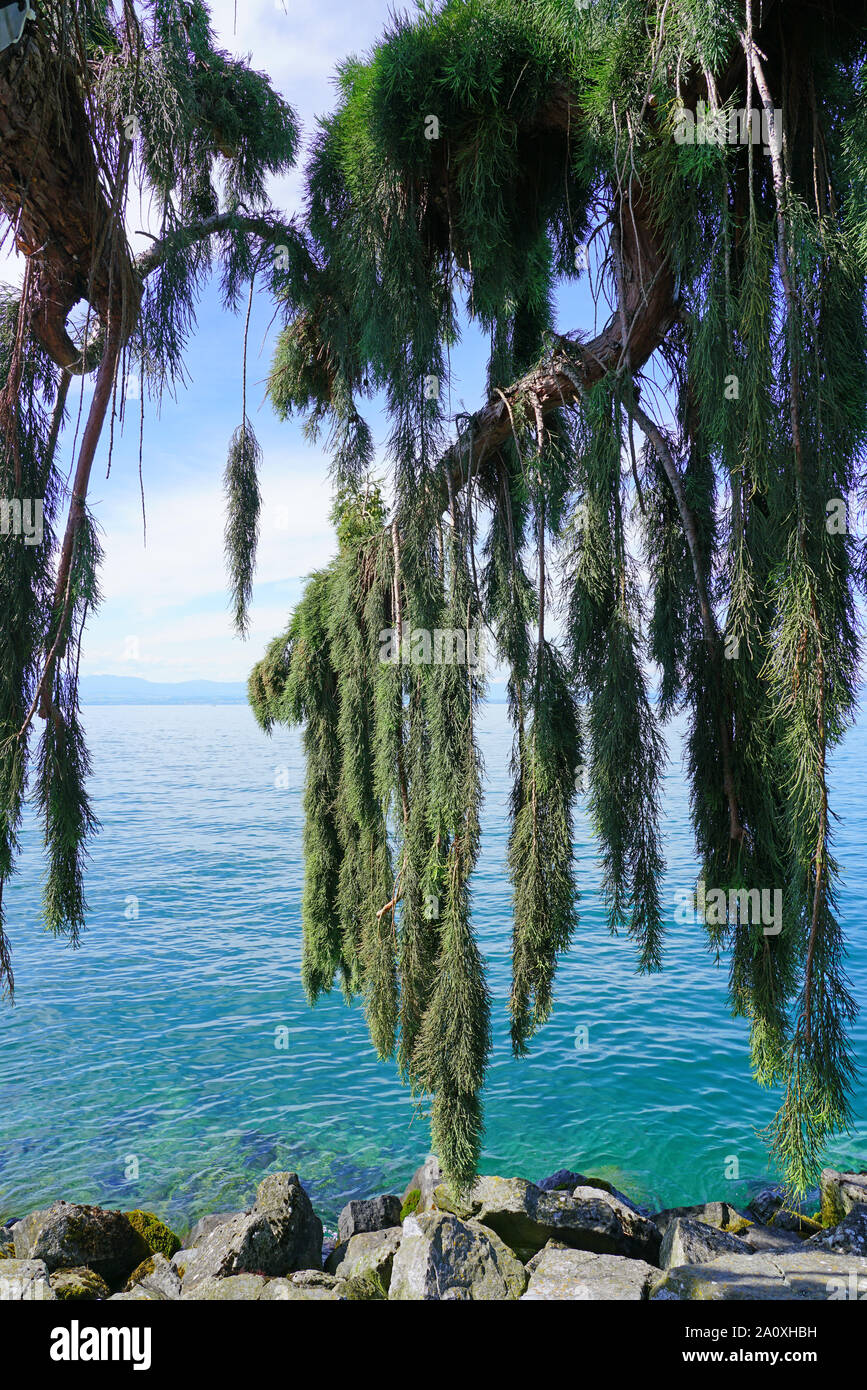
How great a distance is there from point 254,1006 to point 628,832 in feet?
20.8

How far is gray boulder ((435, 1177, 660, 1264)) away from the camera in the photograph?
12.9 feet

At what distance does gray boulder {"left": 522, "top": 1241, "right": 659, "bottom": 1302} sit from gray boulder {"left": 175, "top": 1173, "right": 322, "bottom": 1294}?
3.66 ft

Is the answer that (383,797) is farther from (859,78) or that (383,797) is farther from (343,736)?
(859,78)

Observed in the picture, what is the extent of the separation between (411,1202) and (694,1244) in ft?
5.45

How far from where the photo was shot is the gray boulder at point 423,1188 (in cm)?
Result: 436

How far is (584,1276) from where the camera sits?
3.40 m

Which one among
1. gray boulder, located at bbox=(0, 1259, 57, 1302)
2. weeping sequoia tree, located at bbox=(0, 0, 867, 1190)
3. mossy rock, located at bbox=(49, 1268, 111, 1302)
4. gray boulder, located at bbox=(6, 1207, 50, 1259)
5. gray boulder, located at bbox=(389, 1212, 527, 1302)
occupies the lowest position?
gray boulder, located at bbox=(6, 1207, 50, 1259)

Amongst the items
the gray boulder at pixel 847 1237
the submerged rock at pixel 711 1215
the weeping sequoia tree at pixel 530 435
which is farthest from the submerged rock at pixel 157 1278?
the gray boulder at pixel 847 1237

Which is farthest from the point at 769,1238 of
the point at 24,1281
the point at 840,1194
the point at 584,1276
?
the point at 24,1281

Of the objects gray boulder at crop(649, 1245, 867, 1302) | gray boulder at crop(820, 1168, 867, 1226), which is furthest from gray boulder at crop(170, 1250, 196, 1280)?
gray boulder at crop(820, 1168, 867, 1226)

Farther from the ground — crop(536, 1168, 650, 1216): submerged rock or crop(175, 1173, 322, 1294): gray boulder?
crop(175, 1173, 322, 1294): gray boulder

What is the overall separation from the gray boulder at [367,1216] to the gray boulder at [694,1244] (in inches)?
57.2

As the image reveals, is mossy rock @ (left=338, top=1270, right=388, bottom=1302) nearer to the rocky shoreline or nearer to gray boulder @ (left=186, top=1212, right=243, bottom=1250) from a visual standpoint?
the rocky shoreline

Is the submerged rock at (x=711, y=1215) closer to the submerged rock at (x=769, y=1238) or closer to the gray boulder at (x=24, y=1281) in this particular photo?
the submerged rock at (x=769, y=1238)
